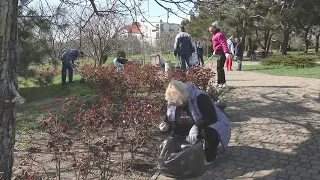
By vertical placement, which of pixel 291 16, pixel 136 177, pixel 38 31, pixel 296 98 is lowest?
pixel 136 177

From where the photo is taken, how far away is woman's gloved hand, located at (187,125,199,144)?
11.2 feet

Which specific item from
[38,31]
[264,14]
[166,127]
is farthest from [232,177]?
[264,14]

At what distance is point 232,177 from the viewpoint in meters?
3.50

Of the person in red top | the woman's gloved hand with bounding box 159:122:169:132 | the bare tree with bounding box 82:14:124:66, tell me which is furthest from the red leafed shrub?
the bare tree with bounding box 82:14:124:66

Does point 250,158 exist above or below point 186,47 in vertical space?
below

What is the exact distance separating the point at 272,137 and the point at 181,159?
192 cm

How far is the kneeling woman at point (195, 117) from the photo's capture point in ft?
11.2

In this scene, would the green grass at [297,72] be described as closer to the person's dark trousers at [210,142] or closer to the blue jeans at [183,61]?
the blue jeans at [183,61]

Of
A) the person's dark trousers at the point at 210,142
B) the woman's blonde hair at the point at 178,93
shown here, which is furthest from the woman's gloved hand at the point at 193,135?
the woman's blonde hair at the point at 178,93

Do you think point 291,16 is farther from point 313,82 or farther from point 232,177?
point 232,177

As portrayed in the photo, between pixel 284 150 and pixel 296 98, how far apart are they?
364 centimetres

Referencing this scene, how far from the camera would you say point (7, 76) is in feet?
8.27

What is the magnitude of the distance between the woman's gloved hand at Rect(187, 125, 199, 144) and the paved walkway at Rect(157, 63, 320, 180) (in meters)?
0.42

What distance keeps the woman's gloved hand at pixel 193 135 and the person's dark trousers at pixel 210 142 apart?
0.52 ft
